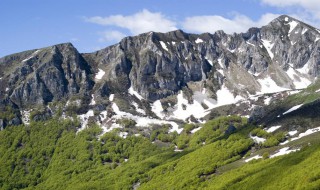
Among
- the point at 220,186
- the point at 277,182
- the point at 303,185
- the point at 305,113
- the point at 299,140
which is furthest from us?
the point at 305,113

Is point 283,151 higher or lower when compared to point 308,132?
lower

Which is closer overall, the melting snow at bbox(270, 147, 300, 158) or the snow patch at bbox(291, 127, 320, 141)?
the melting snow at bbox(270, 147, 300, 158)

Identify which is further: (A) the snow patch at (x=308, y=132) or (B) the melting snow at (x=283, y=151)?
(A) the snow patch at (x=308, y=132)

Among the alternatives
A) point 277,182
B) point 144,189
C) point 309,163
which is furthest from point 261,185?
point 144,189

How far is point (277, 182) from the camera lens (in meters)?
122

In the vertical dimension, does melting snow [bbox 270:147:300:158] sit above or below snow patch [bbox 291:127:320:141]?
below

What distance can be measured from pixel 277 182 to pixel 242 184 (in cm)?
1413

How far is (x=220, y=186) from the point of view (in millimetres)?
143250

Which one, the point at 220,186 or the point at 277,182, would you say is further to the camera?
the point at 220,186

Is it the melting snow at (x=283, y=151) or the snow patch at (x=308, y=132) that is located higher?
the snow patch at (x=308, y=132)

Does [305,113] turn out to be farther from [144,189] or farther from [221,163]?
[144,189]

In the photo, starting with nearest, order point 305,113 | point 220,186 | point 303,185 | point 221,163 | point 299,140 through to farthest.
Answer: point 303,185, point 220,186, point 299,140, point 221,163, point 305,113

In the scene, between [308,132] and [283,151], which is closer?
[283,151]

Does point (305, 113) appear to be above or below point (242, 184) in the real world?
above
